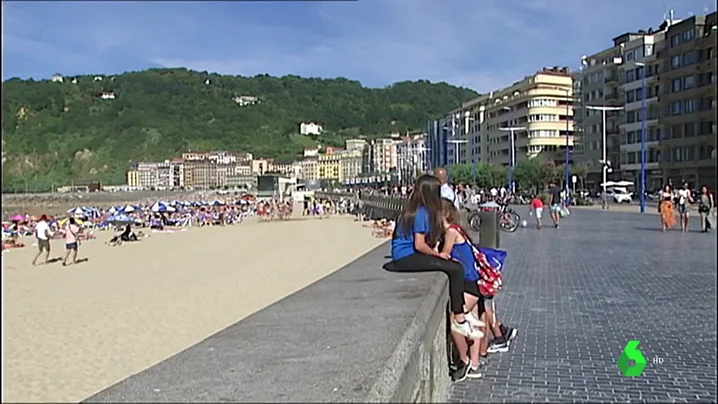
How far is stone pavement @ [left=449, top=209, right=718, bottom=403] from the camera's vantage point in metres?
4.10

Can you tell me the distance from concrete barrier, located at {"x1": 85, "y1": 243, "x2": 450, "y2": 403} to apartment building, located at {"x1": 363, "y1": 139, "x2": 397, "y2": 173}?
618 centimetres

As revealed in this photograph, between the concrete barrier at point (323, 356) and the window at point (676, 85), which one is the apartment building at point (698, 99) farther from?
the concrete barrier at point (323, 356)

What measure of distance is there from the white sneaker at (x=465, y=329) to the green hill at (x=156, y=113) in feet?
5.23

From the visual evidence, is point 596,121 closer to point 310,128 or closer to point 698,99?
point 310,128

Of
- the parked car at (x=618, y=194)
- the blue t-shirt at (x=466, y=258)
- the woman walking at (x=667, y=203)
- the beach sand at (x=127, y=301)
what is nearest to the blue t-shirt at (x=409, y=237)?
the blue t-shirt at (x=466, y=258)

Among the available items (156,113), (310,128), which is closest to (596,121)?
(310,128)

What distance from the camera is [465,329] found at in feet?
16.0

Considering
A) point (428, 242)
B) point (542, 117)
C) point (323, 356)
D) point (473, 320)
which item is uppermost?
point (542, 117)

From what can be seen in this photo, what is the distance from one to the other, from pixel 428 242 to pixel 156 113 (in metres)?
2.08

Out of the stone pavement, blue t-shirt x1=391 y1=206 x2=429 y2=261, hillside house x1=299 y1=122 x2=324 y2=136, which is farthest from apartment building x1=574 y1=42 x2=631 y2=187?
blue t-shirt x1=391 y1=206 x2=429 y2=261

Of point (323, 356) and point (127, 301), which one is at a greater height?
point (323, 356)

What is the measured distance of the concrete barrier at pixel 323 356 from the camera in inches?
86.4

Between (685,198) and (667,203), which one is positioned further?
(667,203)

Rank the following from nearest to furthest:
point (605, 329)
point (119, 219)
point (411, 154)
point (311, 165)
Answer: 1. point (605, 329)
2. point (411, 154)
3. point (311, 165)
4. point (119, 219)
